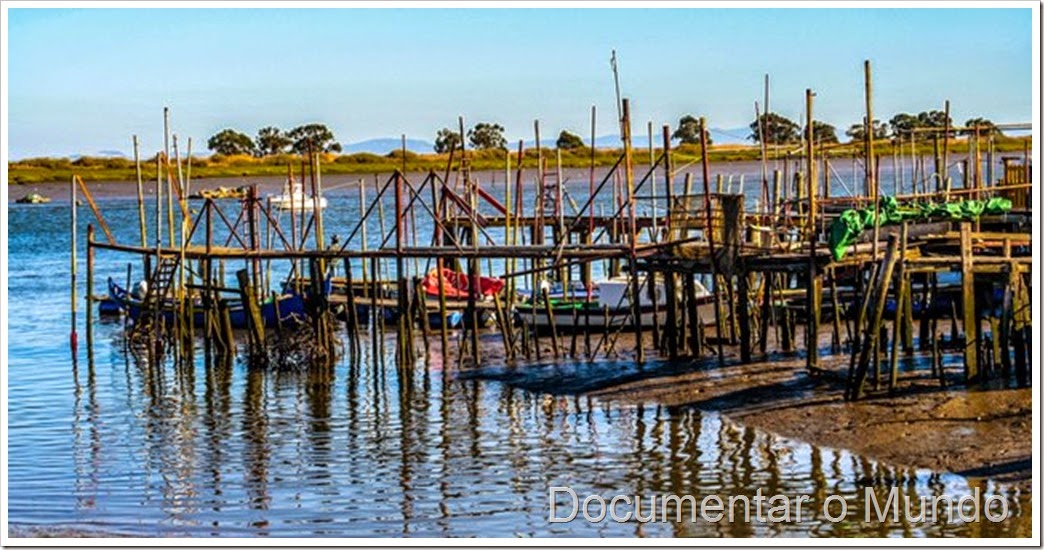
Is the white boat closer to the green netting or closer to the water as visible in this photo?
the water

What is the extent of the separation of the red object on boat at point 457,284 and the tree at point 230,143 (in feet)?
301

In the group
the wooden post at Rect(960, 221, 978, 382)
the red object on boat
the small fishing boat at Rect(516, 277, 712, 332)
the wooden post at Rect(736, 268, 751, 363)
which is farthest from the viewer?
the red object on boat

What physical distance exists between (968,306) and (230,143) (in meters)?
109

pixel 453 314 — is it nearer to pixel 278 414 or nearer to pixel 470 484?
pixel 278 414

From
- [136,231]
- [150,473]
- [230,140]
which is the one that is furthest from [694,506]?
[230,140]

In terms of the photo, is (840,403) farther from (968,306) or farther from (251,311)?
(251,311)

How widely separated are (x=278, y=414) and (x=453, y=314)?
10.7m

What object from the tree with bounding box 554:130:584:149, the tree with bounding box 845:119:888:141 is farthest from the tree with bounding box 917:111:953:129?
the tree with bounding box 554:130:584:149

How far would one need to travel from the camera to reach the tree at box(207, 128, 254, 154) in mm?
129625

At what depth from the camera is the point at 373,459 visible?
23.0 metres

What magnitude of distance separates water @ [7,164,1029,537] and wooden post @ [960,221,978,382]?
320cm

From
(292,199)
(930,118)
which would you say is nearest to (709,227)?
(292,199)

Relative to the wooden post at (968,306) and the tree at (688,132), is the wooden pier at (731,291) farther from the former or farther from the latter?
the tree at (688,132)

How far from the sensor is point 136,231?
78062 millimetres
